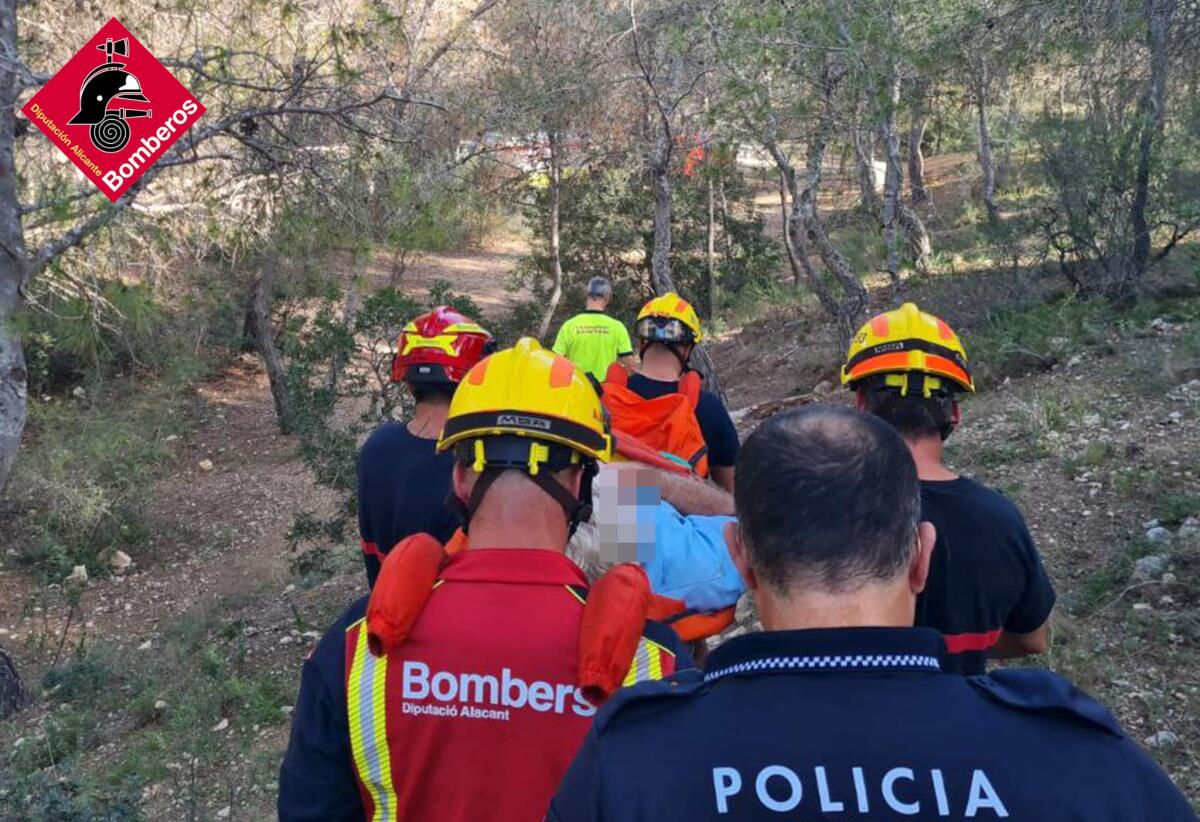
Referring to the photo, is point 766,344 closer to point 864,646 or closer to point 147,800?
point 147,800

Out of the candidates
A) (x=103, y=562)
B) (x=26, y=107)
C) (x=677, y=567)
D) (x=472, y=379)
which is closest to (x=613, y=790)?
(x=472, y=379)

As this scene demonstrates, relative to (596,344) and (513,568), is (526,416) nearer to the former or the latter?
(513,568)

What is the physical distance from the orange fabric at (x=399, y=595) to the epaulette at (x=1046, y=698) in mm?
857

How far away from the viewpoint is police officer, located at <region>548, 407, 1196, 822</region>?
1.10 m

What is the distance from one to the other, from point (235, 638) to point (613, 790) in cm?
654

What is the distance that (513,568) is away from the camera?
5.67 ft

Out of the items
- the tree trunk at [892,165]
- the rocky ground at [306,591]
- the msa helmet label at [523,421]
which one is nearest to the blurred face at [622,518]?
the msa helmet label at [523,421]

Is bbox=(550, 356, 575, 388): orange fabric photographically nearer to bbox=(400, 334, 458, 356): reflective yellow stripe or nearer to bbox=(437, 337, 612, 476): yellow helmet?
bbox=(437, 337, 612, 476): yellow helmet

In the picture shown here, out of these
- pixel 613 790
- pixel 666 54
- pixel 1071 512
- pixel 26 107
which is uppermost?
pixel 666 54

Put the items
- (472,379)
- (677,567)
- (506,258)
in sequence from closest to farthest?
(472,379)
(677,567)
(506,258)

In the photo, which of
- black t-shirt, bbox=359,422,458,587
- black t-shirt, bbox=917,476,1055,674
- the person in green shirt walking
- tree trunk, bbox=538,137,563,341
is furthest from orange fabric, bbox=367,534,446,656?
tree trunk, bbox=538,137,563,341

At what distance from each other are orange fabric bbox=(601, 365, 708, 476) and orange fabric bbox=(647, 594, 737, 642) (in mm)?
1428

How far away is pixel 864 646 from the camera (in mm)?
1196

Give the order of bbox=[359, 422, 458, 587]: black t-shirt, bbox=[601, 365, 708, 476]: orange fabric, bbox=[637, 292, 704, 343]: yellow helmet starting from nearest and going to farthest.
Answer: bbox=[359, 422, 458, 587]: black t-shirt < bbox=[601, 365, 708, 476]: orange fabric < bbox=[637, 292, 704, 343]: yellow helmet
